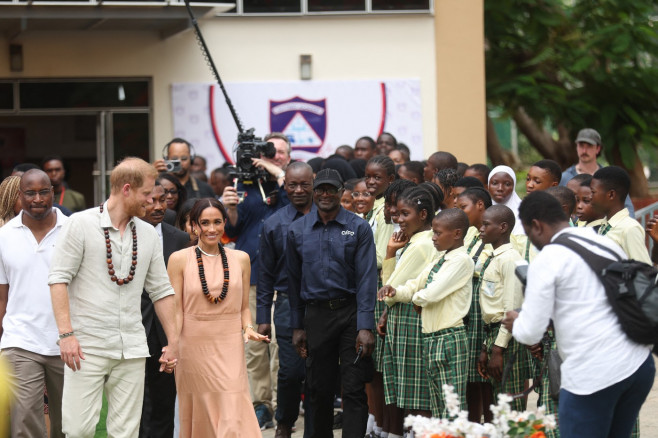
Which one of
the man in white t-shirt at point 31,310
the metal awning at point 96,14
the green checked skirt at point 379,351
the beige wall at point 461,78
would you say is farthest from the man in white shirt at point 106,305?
the beige wall at point 461,78

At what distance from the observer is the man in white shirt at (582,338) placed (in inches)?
217

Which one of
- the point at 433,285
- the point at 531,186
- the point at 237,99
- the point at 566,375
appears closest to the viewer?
the point at 566,375

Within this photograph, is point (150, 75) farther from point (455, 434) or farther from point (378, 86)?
point (455, 434)

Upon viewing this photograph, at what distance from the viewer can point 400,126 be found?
1759 centimetres

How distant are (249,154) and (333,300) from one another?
8.27ft

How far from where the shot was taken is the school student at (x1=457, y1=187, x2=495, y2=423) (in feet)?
26.1

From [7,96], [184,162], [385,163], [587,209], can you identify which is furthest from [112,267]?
[7,96]

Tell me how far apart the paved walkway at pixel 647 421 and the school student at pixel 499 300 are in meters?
1.36

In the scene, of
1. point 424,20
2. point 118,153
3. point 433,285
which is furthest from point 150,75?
point 433,285

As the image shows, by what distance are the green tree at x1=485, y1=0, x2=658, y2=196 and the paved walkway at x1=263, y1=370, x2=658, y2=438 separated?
313 inches

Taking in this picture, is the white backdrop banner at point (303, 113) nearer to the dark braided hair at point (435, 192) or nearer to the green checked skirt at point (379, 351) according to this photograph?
the dark braided hair at point (435, 192)

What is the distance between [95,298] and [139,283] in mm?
321

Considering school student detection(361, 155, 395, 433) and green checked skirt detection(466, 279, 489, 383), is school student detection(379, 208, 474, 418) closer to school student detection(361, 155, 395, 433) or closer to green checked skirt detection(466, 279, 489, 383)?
green checked skirt detection(466, 279, 489, 383)

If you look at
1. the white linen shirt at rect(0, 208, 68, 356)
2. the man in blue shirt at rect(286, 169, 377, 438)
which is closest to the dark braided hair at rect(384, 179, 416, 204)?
the man in blue shirt at rect(286, 169, 377, 438)
